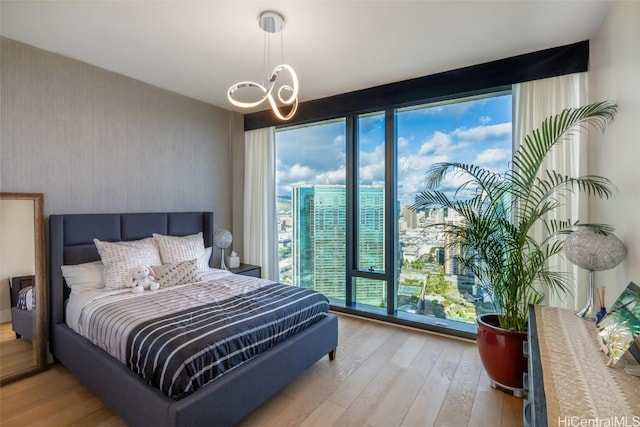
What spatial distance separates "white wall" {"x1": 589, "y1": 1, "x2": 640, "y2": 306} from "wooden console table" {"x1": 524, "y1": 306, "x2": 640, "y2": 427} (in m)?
0.57

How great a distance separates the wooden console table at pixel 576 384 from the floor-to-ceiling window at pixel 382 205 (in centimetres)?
166

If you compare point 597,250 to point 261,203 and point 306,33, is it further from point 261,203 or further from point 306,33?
point 261,203

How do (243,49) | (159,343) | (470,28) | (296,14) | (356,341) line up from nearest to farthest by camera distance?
(159,343) → (296,14) → (470,28) → (243,49) → (356,341)

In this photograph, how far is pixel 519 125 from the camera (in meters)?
2.72

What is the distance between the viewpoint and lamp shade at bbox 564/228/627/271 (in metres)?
1.73

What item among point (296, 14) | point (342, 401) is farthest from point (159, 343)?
point (296, 14)

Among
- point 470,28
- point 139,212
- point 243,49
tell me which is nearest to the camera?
point 470,28

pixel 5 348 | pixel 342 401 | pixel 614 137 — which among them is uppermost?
pixel 614 137

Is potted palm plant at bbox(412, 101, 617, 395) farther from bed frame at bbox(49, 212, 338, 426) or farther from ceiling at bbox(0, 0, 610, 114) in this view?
bed frame at bbox(49, 212, 338, 426)

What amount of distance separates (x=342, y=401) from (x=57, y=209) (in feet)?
9.63

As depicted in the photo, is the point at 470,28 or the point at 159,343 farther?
the point at 470,28

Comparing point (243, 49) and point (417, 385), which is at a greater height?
point (243, 49)

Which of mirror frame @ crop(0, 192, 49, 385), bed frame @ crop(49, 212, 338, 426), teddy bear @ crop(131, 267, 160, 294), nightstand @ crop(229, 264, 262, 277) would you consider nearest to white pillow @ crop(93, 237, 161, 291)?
teddy bear @ crop(131, 267, 160, 294)

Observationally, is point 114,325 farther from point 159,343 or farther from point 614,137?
point 614,137
